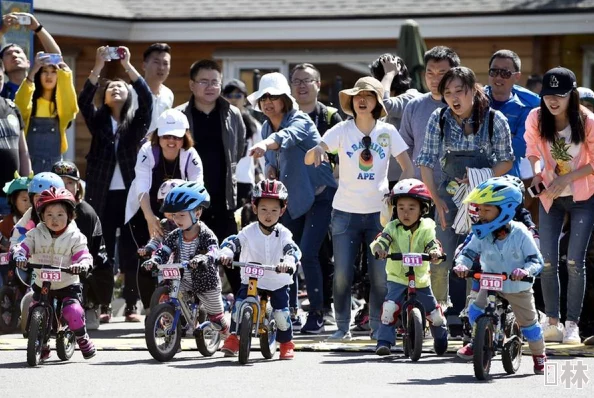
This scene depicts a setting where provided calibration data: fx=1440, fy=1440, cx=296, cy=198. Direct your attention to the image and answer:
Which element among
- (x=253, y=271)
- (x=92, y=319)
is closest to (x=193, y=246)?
(x=253, y=271)

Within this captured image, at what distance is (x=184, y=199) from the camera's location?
11094mm

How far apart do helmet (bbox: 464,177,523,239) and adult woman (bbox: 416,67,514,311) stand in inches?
50.7

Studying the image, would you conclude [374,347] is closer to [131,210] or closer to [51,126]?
[131,210]

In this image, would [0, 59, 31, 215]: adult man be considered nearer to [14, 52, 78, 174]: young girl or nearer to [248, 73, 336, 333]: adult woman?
[14, 52, 78, 174]: young girl

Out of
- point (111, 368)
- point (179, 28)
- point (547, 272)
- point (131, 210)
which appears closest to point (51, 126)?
point (131, 210)

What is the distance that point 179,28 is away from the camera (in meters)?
21.3

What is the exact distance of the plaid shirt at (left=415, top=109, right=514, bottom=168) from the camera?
37.0 ft

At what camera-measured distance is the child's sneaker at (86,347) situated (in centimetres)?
1059

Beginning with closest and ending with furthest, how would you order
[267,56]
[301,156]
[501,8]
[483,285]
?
[483,285] < [301,156] < [501,8] < [267,56]

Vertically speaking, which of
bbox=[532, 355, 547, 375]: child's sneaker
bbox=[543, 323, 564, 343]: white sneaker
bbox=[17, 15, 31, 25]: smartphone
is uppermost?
bbox=[17, 15, 31, 25]: smartphone

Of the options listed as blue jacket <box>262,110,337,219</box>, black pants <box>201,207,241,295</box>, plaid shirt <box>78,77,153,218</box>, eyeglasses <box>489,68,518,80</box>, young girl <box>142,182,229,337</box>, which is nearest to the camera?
young girl <box>142,182,229,337</box>

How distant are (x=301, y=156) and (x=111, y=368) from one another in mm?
3274

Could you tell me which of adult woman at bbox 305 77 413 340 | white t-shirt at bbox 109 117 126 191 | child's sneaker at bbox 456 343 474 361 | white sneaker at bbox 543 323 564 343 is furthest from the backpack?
white t-shirt at bbox 109 117 126 191

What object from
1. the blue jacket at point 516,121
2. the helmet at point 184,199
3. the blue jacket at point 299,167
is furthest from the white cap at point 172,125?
the blue jacket at point 516,121
